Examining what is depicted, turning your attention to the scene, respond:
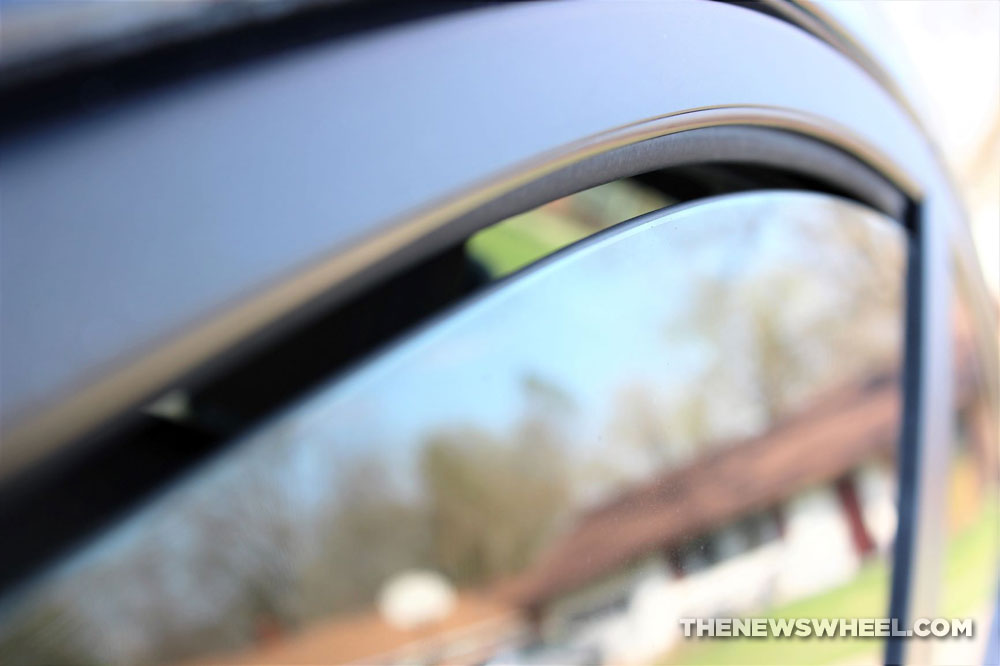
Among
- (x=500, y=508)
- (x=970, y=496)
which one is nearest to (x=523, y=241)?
(x=500, y=508)

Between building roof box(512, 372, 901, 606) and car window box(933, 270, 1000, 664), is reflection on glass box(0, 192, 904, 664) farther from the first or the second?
car window box(933, 270, 1000, 664)

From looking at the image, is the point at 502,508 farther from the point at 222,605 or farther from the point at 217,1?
the point at 217,1

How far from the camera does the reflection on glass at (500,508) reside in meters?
1.07

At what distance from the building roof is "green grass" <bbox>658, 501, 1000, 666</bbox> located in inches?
7.9

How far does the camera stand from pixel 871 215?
4.96ft

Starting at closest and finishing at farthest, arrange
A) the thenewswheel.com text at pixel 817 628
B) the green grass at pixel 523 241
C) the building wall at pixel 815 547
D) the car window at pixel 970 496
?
the green grass at pixel 523 241
the thenewswheel.com text at pixel 817 628
the building wall at pixel 815 547
the car window at pixel 970 496

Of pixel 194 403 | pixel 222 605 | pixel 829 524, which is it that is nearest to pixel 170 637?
pixel 222 605

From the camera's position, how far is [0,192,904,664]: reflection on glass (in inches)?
42.1

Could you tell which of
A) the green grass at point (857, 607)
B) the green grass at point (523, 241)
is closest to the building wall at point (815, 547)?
the green grass at point (857, 607)

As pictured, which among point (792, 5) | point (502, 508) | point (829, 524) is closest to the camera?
point (792, 5)

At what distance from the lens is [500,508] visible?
47.4 inches

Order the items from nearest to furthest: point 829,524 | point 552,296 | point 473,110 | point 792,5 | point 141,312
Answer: point 141,312, point 473,110, point 552,296, point 792,5, point 829,524

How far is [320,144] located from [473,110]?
0.14 metres

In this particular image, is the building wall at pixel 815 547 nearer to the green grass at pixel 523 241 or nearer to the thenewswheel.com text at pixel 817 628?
the thenewswheel.com text at pixel 817 628
